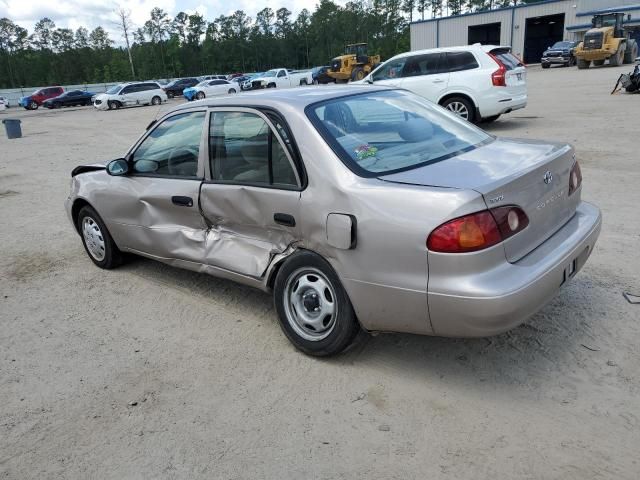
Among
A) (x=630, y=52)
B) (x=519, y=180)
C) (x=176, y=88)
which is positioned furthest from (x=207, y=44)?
(x=519, y=180)

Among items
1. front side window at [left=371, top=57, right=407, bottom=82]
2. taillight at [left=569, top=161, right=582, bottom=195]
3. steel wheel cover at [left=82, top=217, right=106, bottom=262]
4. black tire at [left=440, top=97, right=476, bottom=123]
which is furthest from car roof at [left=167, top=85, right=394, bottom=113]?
front side window at [left=371, top=57, right=407, bottom=82]

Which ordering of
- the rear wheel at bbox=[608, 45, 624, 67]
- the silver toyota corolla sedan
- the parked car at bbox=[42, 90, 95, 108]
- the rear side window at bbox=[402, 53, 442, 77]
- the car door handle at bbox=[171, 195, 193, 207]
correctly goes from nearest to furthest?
the silver toyota corolla sedan < the car door handle at bbox=[171, 195, 193, 207] < the rear side window at bbox=[402, 53, 442, 77] < the rear wheel at bbox=[608, 45, 624, 67] < the parked car at bbox=[42, 90, 95, 108]

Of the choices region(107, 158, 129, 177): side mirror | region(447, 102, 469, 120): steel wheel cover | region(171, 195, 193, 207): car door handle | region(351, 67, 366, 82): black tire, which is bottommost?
region(351, 67, 366, 82): black tire

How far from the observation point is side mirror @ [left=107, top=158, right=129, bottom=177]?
455 centimetres

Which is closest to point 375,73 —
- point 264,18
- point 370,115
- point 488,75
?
point 488,75

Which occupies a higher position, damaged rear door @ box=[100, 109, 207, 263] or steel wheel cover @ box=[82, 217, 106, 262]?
damaged rear door @ box=[100, 109, 207, 263]

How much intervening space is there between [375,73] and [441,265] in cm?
1138

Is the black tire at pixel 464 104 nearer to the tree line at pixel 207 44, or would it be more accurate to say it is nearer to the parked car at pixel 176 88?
the parked car at pixel 176 88

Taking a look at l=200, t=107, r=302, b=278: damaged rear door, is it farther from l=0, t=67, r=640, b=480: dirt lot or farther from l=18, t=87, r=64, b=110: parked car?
l=18, t=87, r=64, b=110: parked car

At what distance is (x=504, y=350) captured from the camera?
3.38m

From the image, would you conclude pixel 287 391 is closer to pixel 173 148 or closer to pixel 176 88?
pixel 173 148

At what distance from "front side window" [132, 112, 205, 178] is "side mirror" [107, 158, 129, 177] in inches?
3.1

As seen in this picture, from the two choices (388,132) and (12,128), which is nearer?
(388,132)

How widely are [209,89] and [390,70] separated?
2798 cm
